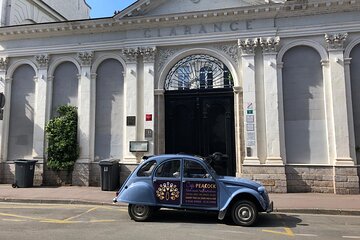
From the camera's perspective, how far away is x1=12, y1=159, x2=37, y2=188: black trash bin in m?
13.4

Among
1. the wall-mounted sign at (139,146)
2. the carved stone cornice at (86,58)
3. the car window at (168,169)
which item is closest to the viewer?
the car window at (168,169)

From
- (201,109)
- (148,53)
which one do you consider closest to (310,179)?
(201,109)

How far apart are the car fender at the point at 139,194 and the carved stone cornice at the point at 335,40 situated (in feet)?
30.5

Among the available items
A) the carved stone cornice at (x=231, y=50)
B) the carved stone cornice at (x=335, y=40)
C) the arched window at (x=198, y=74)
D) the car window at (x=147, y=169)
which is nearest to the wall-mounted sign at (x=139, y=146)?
the arched window at (x=198, y=74)

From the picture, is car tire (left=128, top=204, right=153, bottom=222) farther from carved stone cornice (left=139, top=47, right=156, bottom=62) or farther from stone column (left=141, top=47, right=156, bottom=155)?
carved stone cornice (left=139, top=47, right=156, bottom=62)

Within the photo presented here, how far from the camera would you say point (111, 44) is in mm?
14320

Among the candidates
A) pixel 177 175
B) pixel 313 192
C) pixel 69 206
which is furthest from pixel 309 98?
pixel 69 206

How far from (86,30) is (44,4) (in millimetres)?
7525

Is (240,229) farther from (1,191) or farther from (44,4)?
(44,4)

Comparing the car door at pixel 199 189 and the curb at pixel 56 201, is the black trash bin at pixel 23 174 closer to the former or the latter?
the curb at pixel 56 201

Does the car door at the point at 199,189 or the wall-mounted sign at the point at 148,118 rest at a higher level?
the wall-mounted sign at the point at 148,118

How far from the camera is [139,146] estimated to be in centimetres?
1338

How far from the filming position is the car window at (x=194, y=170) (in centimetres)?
765

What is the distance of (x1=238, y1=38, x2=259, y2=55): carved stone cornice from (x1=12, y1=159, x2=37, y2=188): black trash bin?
10436 millimetres
